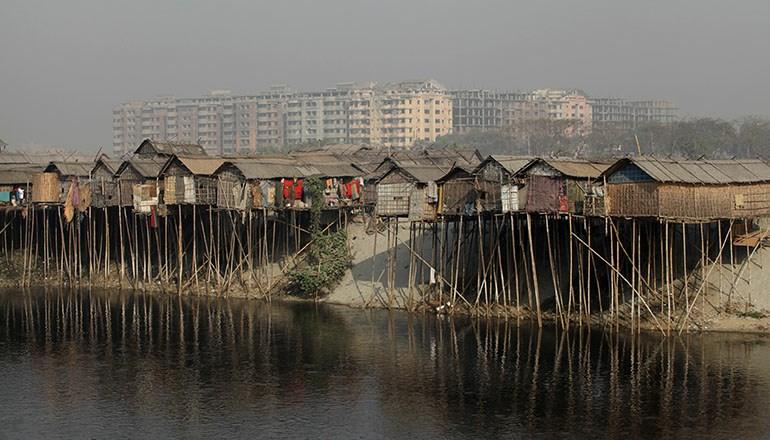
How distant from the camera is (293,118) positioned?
520 feet


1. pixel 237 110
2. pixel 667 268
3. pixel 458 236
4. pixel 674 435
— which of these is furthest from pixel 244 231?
pixel 237 110

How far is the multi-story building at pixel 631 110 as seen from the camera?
173 m

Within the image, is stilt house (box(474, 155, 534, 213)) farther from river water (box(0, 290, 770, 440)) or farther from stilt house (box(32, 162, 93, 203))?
stilt house (box(32, 162, 93, 203))

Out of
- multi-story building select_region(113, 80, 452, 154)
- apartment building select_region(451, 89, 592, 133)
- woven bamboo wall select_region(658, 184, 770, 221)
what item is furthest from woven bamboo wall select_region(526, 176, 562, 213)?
apartment building select_region(451, 89, 592, 133)

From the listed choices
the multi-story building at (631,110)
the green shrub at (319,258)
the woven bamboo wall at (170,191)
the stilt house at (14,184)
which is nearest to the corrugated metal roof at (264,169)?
the green shrub at (319,258)

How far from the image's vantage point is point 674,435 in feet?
80.7

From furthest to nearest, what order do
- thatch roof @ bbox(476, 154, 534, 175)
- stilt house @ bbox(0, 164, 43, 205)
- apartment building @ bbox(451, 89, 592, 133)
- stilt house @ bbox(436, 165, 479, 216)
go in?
1. apartment building @ bbox(451, 89, 592, 133)
2. stilt house @ bbox(0, 164, 43, 205)
3. stilt house @ bbox(436, 165, 479, 216)
4. thatch roof @ bbox(476, 154, 534, 175)

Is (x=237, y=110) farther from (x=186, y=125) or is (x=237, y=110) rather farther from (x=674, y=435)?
(x=674, y=435)

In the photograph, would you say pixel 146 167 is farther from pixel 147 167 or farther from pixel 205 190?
pixel 205 190

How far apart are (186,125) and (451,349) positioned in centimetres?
13695

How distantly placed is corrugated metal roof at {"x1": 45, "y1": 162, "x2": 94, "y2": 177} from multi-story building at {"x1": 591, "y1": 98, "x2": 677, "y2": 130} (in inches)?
5096

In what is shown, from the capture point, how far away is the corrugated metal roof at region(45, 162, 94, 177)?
49312 mm

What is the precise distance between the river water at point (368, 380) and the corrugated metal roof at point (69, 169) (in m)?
10.3

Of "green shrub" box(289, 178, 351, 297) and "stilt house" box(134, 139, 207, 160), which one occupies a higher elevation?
"stilt house" box(134, 139, 207, 160)
